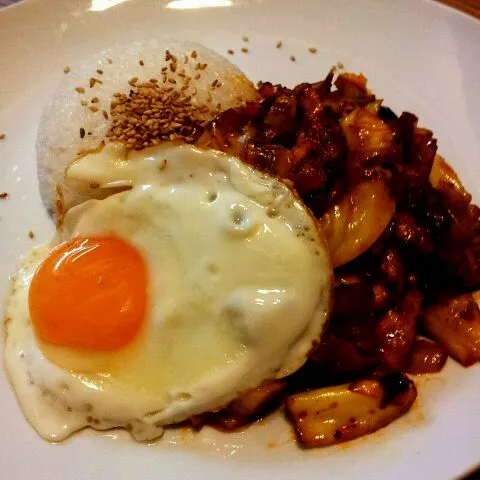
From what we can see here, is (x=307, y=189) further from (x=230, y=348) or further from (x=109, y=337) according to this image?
(x=109, y=337)

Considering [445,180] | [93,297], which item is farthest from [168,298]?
[445,180]

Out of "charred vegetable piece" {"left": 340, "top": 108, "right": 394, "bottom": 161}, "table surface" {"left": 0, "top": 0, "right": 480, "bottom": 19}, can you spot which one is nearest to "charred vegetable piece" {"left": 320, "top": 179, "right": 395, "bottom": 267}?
"charred vegetable piece" {"left": 340, "top": 108, "right": 394, "bottom": 161}

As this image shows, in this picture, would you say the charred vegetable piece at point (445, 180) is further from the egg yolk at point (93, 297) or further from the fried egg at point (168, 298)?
the egg yolk at point (93, 297)

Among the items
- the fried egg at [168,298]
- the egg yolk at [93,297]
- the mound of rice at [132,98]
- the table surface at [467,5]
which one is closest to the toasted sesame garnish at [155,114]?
the mound of rice at [132,98]

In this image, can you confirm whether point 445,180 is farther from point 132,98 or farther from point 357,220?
point 132,98

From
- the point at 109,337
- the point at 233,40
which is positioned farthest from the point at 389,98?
the point at 109,337

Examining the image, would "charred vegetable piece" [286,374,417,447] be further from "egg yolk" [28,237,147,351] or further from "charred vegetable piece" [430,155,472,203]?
"charred vegetable piece" [430,155,472,203]

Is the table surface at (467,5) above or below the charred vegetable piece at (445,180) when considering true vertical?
above
